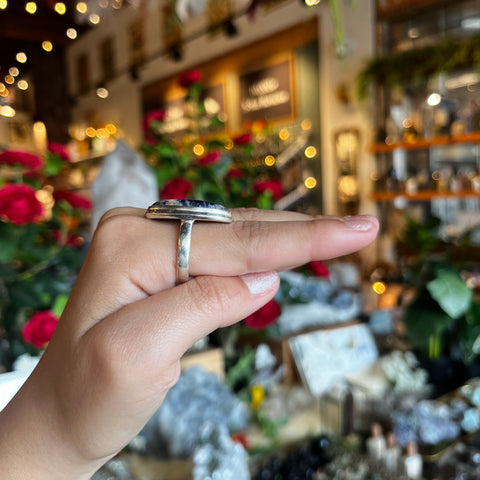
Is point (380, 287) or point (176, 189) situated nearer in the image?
point (176, 189)

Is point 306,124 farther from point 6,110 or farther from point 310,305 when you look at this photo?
point 6,110

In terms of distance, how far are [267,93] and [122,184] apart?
4124 mm

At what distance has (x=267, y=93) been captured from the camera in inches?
Answer: 189

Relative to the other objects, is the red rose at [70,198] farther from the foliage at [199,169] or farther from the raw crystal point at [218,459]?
the raw crystal point at [218,459]

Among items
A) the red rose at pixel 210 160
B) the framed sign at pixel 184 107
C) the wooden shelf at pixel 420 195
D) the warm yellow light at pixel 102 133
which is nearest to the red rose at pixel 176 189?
the red rose at pixel 210 160

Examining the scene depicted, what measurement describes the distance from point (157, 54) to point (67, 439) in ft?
19.0

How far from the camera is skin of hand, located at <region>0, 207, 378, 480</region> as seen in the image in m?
0.36

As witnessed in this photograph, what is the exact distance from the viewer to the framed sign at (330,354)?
127cm

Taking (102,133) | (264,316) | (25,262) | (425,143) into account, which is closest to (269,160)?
(425,143)

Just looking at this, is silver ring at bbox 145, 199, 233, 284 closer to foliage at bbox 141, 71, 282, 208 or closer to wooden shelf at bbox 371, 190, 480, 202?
foliage at bbox 141, 71, 282, 208

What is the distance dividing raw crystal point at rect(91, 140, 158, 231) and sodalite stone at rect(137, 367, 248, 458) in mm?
387

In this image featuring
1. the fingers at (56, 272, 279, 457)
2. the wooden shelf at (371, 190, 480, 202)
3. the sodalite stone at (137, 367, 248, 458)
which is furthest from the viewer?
→ the wooden shelf at (371, 190, 480, 202)

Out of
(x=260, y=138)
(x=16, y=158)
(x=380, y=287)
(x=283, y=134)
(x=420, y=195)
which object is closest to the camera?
(x=16, y=158)

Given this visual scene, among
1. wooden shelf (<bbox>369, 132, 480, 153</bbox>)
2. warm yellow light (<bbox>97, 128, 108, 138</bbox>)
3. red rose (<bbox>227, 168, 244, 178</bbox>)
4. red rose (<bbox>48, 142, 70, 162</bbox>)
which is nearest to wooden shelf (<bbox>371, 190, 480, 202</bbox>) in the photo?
wooden shelf (<bbox>369, 132, 480, 153</bbox>)
